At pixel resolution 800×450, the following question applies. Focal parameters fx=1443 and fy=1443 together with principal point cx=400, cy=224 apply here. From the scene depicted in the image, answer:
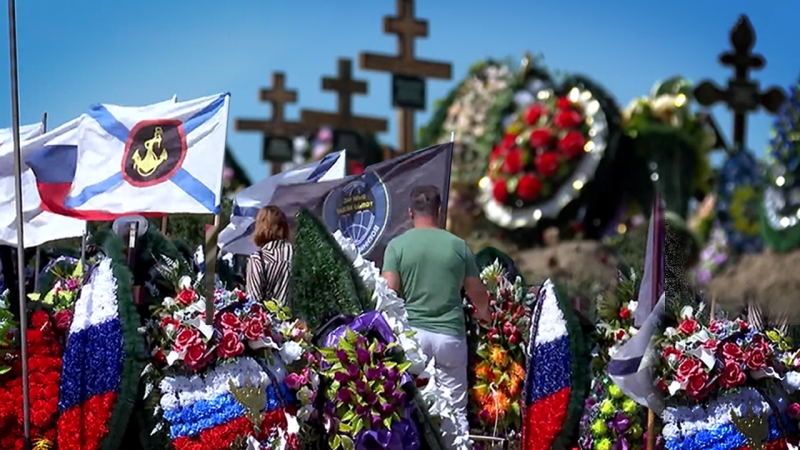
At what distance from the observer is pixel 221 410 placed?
6434 mm

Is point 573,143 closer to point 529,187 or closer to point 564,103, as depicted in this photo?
point 564,103

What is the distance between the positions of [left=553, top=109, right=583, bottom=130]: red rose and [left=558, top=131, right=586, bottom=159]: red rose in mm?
135

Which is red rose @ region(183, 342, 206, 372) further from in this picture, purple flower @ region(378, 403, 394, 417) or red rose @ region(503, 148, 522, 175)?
red rose @ region(503, 148, 522, 175)

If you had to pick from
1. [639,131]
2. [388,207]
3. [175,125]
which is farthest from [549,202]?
[175,125]

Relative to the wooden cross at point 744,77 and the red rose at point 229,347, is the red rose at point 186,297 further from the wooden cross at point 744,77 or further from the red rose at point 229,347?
the wooden cross at point 744,77

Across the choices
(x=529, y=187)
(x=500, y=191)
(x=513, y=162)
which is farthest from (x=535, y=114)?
(x=500, y=191)

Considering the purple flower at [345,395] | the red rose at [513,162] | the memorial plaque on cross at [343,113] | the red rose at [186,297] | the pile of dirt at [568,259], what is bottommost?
the pile of dirt at [568,259]

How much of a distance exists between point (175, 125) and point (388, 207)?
182 centimetres

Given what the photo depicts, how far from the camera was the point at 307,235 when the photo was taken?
22.5 feet

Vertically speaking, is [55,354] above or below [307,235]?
below

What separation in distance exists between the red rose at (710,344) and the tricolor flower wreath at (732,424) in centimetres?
23

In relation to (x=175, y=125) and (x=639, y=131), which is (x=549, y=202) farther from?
(x=175, y=125)

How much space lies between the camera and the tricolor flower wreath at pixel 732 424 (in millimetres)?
6879

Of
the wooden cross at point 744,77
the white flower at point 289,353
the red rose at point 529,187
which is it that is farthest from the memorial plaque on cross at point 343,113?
the white flower at point 289,353
